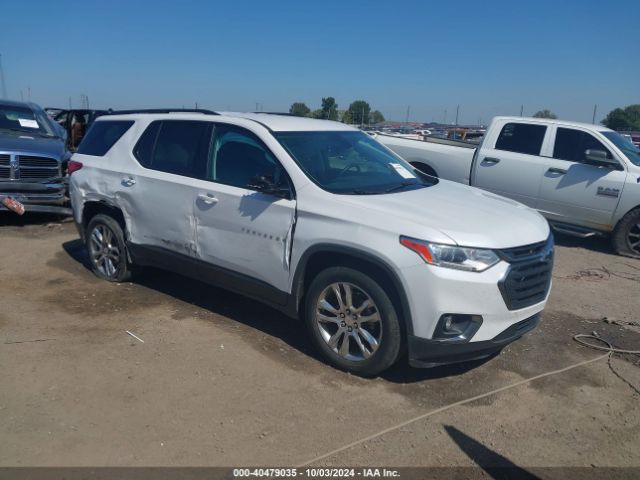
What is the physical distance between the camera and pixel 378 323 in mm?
3896

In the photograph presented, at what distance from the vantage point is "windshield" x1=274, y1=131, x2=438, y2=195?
173 inches

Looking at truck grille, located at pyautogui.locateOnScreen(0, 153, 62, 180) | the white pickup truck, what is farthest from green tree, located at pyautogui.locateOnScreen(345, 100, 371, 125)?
truck grille, located at pyautogui.locateOnScreen(0, 153, 62, 180)

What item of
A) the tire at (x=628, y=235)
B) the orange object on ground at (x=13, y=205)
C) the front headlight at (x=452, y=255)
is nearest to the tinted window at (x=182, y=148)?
the front headlight at (x=452, y=255)

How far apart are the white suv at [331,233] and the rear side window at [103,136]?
4cm

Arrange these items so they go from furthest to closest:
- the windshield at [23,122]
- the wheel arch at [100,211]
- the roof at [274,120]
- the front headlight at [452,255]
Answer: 1. the windshield at [23,122]
2. the wheel arch at [100,211]
3. the roof at [274,120]
4. the front headlight at [452,255]

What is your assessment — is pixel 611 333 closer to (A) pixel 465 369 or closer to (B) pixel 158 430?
(A) pixel 465 369

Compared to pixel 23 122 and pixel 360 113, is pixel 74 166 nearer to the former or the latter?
pixel 23 122

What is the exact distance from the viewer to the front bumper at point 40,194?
27.5 feet

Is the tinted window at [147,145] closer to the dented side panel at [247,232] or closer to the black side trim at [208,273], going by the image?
the black side trim at [208,273]

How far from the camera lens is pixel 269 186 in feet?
14.0

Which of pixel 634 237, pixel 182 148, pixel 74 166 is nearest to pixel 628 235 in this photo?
pixel 634 237

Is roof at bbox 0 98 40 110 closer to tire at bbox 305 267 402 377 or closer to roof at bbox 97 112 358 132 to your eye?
roof at bbox 97 112 358 132

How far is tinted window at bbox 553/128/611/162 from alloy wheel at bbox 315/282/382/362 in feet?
19.2

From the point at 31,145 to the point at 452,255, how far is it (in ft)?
25.1
